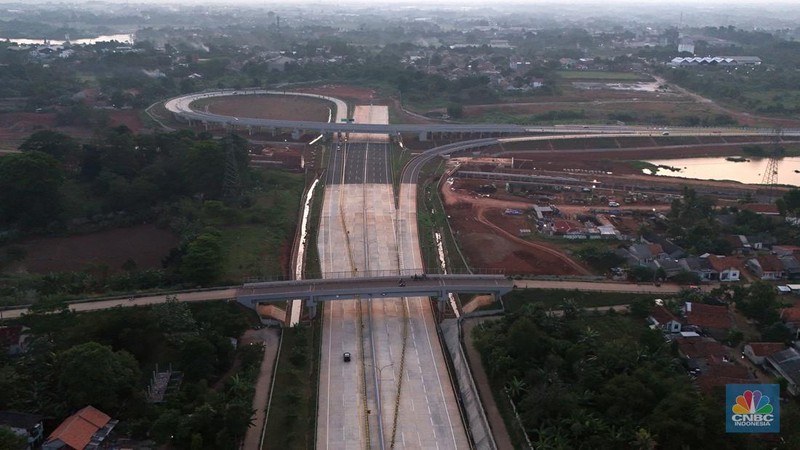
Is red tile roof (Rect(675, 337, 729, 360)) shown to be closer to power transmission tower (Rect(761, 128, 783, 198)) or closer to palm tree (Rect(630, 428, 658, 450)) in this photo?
palm tree (Rect(630, 428, 658, 450))

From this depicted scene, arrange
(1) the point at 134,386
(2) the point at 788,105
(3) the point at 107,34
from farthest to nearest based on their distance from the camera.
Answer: (3) the point at 107,34 → (2) the point at 788,105 → (1) the point at 134,386

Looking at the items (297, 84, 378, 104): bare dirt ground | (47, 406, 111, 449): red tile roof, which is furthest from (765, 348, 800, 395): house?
(297, 84, 378, 104): bare dirt ground

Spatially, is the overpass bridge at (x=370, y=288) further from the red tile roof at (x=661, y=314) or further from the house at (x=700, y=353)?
the house at (x=700, y=353)

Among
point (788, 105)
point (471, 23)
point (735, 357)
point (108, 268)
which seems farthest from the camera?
point (471, 23)

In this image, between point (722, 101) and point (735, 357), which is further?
point (722, 101)

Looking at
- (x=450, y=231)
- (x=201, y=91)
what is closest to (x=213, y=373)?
(x=450, y=231)

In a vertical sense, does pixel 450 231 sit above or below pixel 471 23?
below

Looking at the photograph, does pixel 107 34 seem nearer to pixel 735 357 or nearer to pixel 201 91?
pixel 201 91
